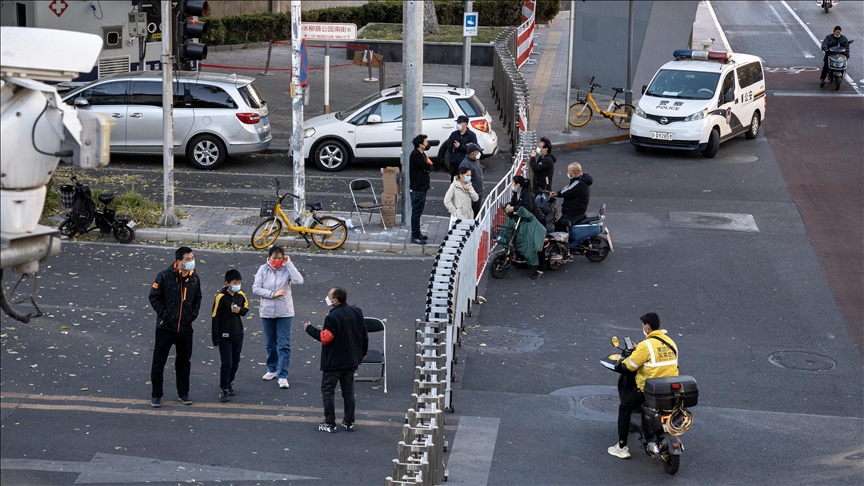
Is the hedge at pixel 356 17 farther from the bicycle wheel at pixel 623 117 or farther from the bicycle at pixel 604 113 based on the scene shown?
the bicycle wheel at pixel 623 117

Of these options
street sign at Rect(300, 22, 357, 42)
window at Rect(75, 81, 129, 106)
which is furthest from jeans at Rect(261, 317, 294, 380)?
window at Rect(75, 81, 129, 106)

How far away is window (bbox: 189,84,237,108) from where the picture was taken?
801 inches

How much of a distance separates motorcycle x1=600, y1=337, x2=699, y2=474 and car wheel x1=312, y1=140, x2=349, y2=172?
12.3 meters

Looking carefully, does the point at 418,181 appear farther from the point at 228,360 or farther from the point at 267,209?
the point at 228,360

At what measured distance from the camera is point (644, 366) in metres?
9.31

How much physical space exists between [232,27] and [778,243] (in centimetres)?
2510

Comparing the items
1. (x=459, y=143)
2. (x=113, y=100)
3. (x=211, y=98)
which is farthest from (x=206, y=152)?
(x=459, y=143)

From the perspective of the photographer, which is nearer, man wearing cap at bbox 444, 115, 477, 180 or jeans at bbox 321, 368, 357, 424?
jeans at bbox 321, 368, 357, 424

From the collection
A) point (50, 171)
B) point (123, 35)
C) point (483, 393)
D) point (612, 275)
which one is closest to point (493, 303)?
point (612, 275)

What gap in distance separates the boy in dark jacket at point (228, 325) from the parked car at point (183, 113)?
10417 millimetres

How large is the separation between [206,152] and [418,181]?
6.24 metres

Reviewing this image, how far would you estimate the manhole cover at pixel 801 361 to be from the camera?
11.6 metres

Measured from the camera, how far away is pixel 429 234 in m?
16.5

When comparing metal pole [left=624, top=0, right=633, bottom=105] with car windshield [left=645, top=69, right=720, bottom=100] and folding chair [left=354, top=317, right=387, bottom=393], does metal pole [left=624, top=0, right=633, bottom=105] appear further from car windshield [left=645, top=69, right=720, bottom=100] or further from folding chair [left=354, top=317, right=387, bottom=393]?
folding chair [left=354, top=317, right=387, bottom=393]
